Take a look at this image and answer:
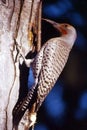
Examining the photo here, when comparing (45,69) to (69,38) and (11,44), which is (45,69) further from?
(69,38)

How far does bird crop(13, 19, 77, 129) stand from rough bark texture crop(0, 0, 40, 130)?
5 centimetres

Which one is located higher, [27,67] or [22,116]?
[27,67]

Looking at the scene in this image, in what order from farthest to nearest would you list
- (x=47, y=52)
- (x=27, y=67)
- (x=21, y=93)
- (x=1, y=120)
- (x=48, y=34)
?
1. (x=48, y=34)
2. (x=47, y=52)
3. (x=27, y=67)
4. (x=21, y=93)
5. (x=1, y=120)

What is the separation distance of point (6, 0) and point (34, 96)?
1.30 ft

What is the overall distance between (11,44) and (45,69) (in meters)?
0.21

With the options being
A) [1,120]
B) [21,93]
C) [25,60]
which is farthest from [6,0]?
[1,120]

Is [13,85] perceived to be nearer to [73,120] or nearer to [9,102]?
[9,102]

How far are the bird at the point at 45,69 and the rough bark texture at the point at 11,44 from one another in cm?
5

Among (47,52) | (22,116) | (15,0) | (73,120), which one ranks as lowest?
(73,120)

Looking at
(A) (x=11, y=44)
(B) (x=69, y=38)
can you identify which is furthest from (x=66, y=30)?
(A) (x=11, y=44)

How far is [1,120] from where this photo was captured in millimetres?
1120

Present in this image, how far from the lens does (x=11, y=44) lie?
1.24 m

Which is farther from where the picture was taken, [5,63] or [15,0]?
[15,0]

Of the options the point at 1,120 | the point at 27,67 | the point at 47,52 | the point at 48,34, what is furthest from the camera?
the point at 48,34
